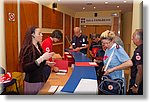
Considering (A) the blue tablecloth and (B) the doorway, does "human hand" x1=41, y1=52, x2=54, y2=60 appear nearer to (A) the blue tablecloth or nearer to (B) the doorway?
(A) the blue tablecloth

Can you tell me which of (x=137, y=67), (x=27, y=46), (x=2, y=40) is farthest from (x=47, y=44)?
(x=137, y=67)

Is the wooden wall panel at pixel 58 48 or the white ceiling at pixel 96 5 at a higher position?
the white ceiling at pixel 96 5

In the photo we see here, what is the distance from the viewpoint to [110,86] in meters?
1.93

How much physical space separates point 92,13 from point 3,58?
3.15ft

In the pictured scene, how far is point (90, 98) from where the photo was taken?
77.3 inches

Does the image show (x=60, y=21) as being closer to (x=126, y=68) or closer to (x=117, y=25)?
(x=117, y=25)

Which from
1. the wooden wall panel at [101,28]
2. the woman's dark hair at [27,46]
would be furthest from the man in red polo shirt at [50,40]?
the wooden wall panel at [101,28]

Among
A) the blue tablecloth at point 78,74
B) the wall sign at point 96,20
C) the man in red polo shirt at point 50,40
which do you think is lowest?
the blue tablecloth at point 78,74

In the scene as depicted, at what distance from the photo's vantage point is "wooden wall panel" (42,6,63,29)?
189 cm

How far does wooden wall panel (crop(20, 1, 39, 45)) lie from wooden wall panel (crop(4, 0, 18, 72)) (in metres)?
0.06

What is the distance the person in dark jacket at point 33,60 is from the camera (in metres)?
1.86

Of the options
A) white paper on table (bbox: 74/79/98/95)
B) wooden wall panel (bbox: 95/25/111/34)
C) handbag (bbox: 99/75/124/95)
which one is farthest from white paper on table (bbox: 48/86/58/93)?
wooden wall panel (bbox: 95/25/111/34)

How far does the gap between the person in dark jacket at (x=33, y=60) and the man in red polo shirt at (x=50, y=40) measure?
39 mm

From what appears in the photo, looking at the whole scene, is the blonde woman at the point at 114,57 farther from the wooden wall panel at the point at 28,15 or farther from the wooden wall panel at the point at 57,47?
the wooden wall panel at the point at 28,15
